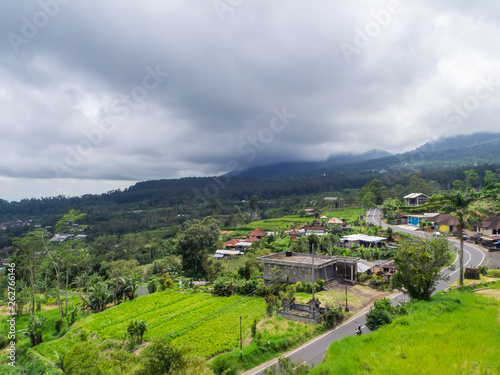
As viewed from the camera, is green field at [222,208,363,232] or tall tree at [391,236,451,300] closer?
tall tree at [391,236,451,300]

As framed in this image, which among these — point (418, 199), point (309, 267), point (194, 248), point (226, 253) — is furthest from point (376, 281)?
point (418, 199)

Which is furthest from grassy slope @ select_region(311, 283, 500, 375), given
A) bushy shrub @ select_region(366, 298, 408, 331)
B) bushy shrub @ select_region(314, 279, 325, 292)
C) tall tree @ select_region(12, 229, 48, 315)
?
tall tree @ select_region(12, 229, 48, 315)

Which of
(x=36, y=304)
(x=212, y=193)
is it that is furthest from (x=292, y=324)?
(x=212, y=193)

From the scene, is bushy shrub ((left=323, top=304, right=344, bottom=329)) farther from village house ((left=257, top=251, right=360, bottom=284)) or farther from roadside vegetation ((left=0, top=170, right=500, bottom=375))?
village house ((left=257, top=251, right=360, bottom=284))

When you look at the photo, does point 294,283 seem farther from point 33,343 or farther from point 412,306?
point 33,343

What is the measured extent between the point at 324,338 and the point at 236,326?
6562 millimetres

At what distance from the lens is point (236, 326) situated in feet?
74.5

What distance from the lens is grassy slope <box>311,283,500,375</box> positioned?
12.8 metres

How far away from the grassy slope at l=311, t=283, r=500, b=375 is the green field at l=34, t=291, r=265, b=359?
8233mm

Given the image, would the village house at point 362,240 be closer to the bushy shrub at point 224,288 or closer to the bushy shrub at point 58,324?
the bushy shrub at point 224,288

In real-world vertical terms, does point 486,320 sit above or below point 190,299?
above

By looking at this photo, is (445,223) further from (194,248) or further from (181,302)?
(181,302)

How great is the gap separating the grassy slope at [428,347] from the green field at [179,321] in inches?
324

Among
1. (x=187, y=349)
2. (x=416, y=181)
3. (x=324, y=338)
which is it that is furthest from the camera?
(x=416, y=181)
